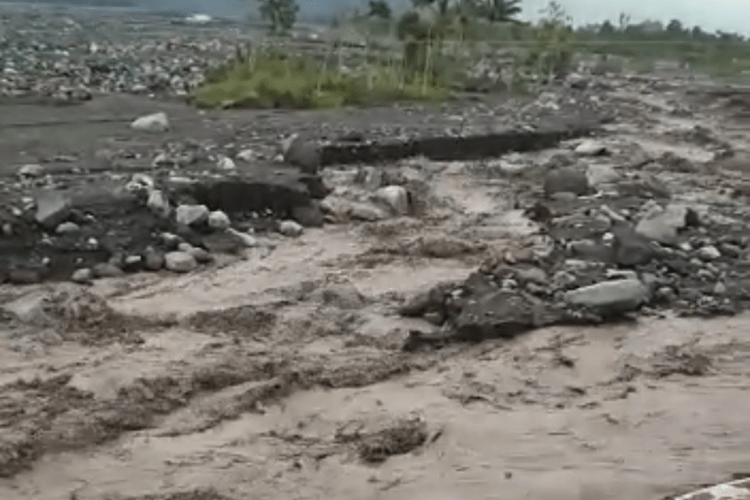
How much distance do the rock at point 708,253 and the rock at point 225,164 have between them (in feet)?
15.2

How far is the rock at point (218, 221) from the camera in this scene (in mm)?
8352

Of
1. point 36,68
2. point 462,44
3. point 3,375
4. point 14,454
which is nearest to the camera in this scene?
point 14,454

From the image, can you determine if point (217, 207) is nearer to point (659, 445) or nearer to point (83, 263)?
point (83, 263)

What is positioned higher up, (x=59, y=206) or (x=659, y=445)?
(x=59, y=206)

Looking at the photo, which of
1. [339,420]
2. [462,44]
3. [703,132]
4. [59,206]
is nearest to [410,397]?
[339,420]

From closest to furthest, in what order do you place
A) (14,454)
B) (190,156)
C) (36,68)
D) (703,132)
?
1. (14,454)
2. (190,156)
3. (703,132)
4. (36,68)

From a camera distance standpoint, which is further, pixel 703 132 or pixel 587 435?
pixel 703 132

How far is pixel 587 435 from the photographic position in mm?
5055

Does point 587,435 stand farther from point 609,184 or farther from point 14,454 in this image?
Result: point 609,184

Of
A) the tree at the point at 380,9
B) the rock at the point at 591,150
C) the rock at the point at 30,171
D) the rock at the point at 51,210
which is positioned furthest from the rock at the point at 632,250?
the tree at the point at 380,9

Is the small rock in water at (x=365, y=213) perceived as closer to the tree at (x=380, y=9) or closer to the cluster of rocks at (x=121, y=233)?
the cluster of rocks at (x=121, y=233)

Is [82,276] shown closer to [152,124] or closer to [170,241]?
[170,241]

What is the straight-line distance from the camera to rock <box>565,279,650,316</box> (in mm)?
6785

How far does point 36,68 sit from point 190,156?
11.2 m
